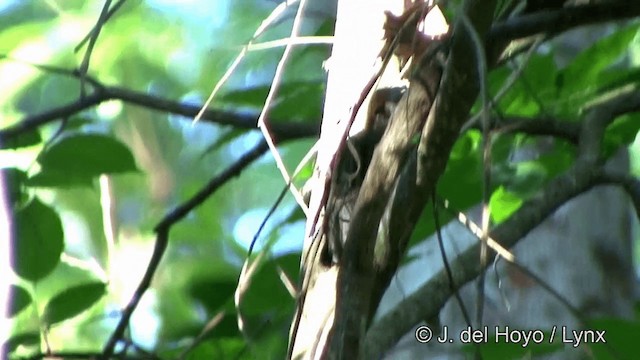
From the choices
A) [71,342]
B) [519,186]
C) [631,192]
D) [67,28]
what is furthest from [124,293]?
[631,192]

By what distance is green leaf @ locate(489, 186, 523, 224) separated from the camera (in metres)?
0.66

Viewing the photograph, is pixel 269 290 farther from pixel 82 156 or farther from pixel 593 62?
pixel 593 62

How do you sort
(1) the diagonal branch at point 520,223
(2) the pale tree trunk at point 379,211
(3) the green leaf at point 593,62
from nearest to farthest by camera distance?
(2) the pale tree trunk at point 379,211 < (1) the diagonal branch at point 520,223 < (3) the green leaf at point 593,62

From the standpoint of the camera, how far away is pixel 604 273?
1008mm

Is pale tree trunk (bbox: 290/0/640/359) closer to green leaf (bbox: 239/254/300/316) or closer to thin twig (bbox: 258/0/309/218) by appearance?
thin twig (bbox: 258/0/309/218)

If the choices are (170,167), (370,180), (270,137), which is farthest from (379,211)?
(170,167)

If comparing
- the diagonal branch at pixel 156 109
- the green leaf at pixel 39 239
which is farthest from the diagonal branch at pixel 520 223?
the green leaf at pixel 39 239

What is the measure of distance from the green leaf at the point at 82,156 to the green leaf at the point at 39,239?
0.03m

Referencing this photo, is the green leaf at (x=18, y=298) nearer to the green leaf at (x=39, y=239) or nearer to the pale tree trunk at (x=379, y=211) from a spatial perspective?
the green leaf at (x=39, y=239)

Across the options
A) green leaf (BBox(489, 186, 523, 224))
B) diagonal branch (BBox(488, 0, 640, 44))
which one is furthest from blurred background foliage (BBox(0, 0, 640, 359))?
diagonal branch (BBox(488, 0, 640, 44))

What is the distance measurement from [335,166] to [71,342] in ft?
4.24

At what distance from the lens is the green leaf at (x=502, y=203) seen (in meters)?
0.66

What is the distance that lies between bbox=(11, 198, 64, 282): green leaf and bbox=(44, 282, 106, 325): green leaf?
0.03 metres

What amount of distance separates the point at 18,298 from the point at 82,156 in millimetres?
125
